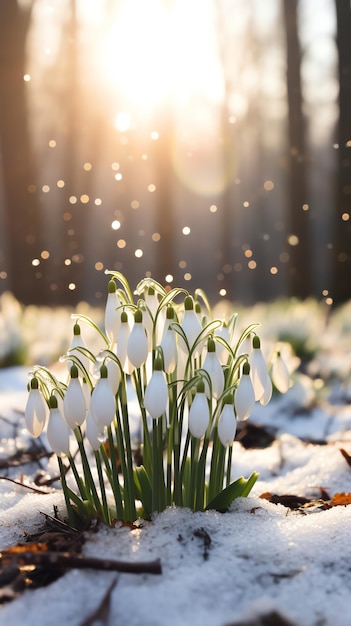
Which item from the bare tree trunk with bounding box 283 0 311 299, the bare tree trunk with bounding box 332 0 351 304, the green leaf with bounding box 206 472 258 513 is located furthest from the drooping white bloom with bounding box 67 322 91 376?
the bare tree trunk with bounding box 283 0 311 299

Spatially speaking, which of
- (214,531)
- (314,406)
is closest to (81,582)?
(214,531)

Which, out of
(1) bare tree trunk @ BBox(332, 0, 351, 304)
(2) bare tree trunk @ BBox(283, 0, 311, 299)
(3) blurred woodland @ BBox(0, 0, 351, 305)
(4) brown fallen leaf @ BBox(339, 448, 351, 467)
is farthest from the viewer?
(2) bare tree trunk @ BBox(283, 0, 311, 299)

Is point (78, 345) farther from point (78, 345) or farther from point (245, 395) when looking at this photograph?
point (245, 395)

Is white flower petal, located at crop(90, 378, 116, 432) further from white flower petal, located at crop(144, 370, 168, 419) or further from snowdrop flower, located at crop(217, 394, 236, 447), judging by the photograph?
snowdrop flower, located at crop(217, 394, 236, 447)

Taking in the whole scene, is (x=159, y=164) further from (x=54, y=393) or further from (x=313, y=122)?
(x=54, y=393)

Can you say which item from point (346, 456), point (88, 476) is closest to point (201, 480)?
point (88, 476)

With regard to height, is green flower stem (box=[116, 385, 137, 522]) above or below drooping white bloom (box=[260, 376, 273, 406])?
below

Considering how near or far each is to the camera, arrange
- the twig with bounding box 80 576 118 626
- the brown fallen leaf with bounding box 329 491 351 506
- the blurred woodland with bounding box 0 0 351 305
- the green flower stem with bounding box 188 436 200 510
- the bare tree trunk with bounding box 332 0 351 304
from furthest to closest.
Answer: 1. the blurred woodland with bounding box 0 0 351 305
2. the bare tree trunk with bounding box 332 0 351 304
3. the brown fallen leaf with bounding box 329 491 351 506
4. the green flower stem with bounding box 188 436 200 510
5. the twig with bounding box 80 576 118 626
